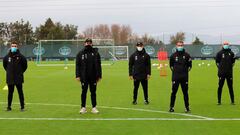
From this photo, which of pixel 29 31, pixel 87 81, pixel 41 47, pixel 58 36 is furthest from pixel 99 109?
pixel 29 31

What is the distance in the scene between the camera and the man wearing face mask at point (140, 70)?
53.0 feet

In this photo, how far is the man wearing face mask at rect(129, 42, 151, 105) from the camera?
53.0 feet

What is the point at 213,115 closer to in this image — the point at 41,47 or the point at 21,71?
the point at 21,71

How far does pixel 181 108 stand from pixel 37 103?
15.8ft

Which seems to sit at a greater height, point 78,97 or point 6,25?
point 6,25

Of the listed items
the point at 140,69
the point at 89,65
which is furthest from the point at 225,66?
the point at 89,65

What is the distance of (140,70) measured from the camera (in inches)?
635

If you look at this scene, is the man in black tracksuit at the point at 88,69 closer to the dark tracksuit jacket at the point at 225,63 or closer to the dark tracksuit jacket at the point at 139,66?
the dark tracksuit jacket at the point at 139,66

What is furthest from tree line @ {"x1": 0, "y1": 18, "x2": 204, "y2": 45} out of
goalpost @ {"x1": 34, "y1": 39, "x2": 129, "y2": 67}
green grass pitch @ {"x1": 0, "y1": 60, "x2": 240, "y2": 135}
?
green grass pitch @ {"x1": 0, "y1": 60, "x2": 240, "y2": 135}

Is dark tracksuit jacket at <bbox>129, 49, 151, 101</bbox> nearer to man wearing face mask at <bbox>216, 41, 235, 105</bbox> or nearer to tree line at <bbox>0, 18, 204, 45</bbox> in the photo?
man wearing face mask at <bbox>216, 41, 235, 105</bbox>

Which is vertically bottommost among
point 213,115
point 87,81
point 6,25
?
point 213,115

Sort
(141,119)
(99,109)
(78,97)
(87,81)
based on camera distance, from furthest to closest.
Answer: (78,97) → (99,109) → (87,81) → (141,119)

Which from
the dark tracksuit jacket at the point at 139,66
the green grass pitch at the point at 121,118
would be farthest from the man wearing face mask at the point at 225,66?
the dark tracksuit jacket at the point at 139,66

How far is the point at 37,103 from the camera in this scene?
1653cm
